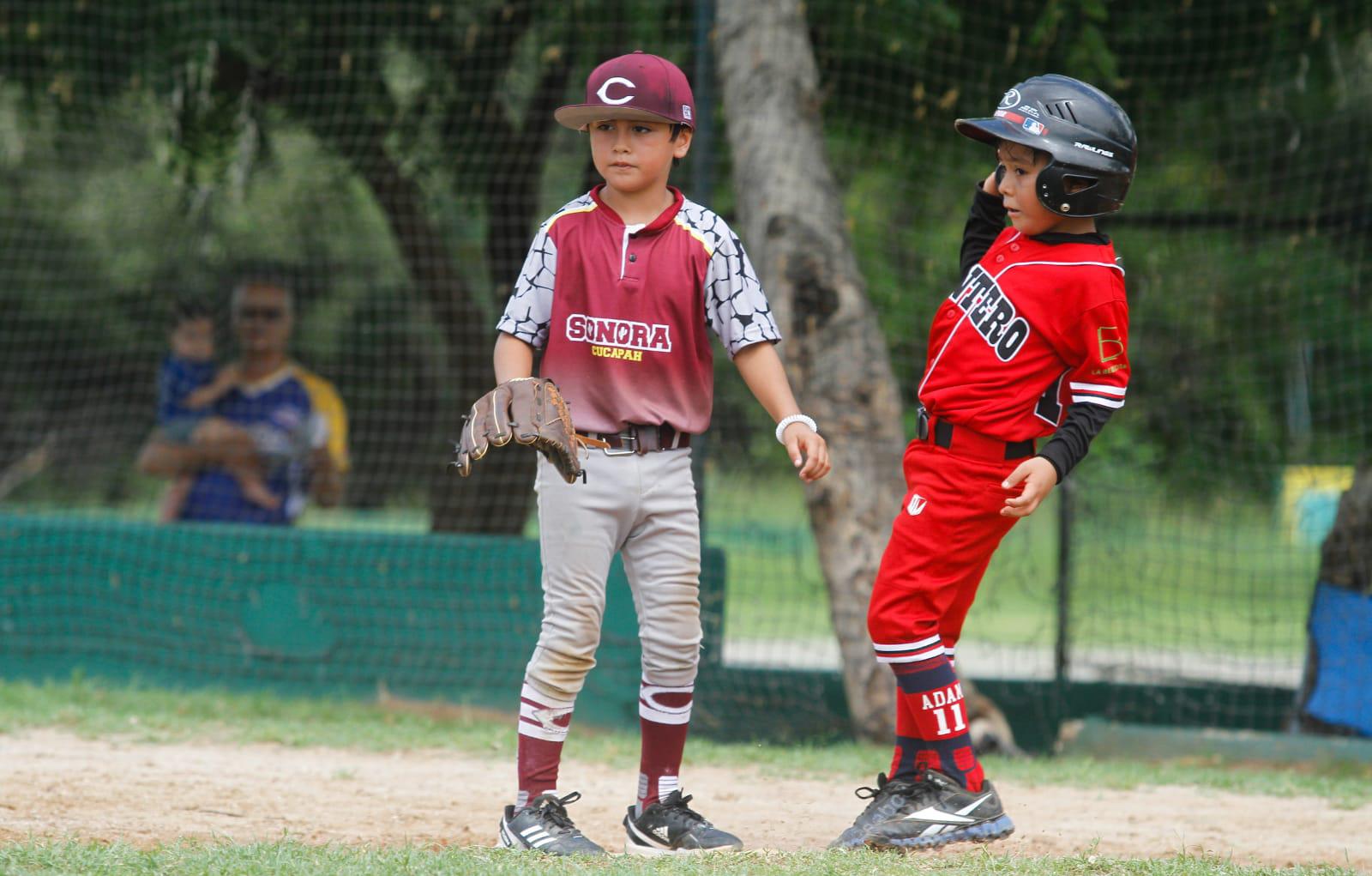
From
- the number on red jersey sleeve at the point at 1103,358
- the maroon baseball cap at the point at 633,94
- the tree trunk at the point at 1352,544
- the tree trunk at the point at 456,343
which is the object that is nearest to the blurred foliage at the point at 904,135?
the tree trunk at the point at 456,343

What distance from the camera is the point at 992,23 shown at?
7.05 metres

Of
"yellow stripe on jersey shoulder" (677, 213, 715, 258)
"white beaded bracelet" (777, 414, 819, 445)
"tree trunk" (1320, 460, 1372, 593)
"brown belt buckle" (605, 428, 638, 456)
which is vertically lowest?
"tree trunk" (1320, 460, 1372, 593)

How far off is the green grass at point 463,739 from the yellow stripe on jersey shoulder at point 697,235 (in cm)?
220

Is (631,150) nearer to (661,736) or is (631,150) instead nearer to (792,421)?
(792,421)

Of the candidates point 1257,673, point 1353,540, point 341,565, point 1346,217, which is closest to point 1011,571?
point 1257,673

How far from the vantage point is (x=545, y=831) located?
11.7ft

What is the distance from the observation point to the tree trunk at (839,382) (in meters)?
5.91

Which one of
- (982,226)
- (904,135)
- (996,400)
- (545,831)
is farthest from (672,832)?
(904,135)

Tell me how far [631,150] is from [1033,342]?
115cm

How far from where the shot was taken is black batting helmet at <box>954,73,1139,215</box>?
361cm

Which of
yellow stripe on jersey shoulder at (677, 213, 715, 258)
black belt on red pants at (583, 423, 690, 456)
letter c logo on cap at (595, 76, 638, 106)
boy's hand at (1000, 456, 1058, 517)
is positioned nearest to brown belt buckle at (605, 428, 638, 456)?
black belt on red pants at (583, 423, 690, 456)

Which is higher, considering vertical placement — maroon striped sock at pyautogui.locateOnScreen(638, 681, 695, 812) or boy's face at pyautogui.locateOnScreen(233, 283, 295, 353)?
boy's face at pyautogui.locateOnScreen(233, 283, 295, 353)

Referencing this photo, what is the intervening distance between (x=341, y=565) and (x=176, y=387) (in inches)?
79.5

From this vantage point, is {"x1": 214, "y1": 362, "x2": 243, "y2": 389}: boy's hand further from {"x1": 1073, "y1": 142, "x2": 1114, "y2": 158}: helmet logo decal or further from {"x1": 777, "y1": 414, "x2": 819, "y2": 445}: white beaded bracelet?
{"x1": 1073, "y1": 142, "x2": 1114, "y2": 158}: helmet logo decal
